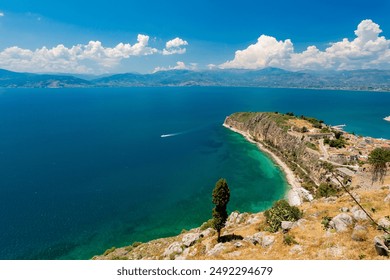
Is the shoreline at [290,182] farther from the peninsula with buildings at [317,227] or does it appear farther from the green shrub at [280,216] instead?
the green shrub at [280,216]

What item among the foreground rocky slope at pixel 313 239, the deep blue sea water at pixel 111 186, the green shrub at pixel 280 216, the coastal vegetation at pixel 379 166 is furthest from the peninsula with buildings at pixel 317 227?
the deep blue sea water at pixel 111 186

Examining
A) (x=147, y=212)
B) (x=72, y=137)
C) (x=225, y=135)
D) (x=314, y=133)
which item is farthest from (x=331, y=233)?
(x=72, y=137)

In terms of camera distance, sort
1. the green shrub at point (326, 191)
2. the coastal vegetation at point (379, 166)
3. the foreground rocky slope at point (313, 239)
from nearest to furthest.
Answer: the foreground rocky slope at point (313, 239) < the coastal vegetation at point (379, 166) < the green shrub at point (326, 191)

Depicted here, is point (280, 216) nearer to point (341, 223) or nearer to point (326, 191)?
point (341, 223)

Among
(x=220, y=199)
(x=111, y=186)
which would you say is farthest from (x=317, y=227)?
(x=111, y=186)

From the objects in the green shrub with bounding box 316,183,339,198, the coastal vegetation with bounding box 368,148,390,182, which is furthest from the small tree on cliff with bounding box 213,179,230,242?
the coastal vegetation with bounding box 368,148,390,182

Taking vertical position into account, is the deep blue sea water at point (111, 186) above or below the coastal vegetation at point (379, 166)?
below

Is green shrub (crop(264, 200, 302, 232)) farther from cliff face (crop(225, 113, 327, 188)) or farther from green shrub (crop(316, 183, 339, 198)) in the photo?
cliff face (crop(225, 113, 327, 188))
